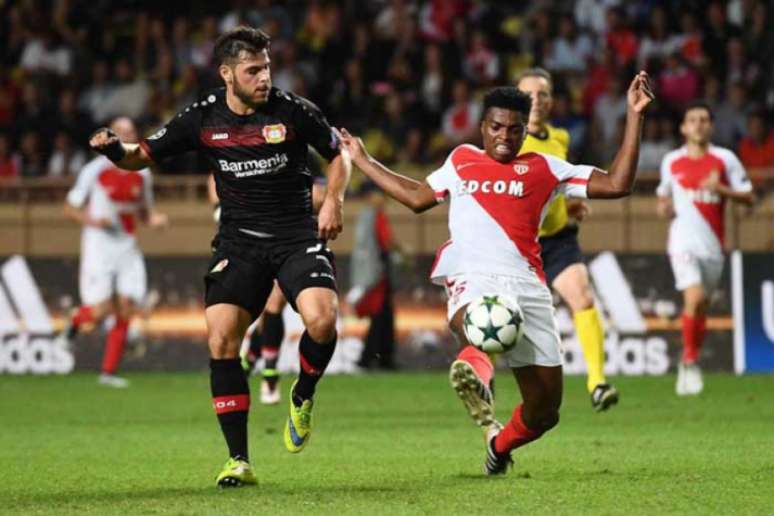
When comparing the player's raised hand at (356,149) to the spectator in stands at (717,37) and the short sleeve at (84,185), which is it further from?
the spectator in stands at (717,37)

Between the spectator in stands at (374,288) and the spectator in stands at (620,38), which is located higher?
the spectator in stands at (620,38)

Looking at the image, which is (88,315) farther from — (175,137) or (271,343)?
(175,137)

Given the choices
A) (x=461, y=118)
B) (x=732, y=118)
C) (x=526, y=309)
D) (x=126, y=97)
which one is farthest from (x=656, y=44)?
(x=526, y=309)

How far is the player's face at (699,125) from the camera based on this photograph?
47.2 ft

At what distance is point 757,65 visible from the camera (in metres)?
20.3

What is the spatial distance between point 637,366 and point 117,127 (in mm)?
6004

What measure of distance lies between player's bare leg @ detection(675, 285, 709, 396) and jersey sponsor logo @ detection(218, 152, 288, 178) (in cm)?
677

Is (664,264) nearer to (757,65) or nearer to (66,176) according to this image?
(757,65)

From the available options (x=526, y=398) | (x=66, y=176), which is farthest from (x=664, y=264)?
(x=526, y=398)

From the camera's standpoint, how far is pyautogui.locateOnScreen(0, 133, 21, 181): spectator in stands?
2097cm

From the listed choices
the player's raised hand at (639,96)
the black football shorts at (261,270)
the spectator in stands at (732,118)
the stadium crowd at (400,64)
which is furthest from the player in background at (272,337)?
the spectator in stands at (732,118)

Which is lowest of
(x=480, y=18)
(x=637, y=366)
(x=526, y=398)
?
→ (x=637, y=366)

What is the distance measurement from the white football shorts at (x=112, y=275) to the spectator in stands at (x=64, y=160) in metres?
4.51

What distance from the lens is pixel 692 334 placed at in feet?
47.5
